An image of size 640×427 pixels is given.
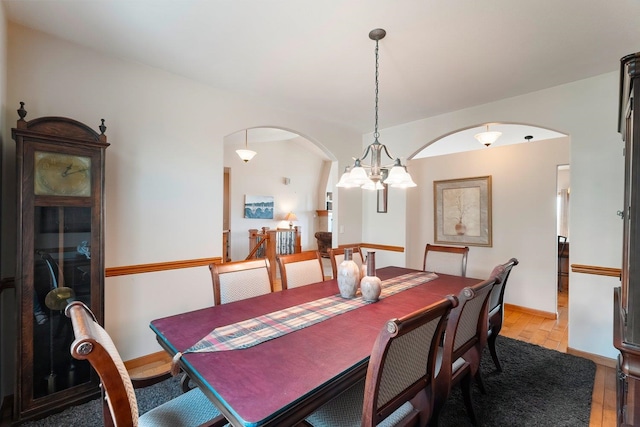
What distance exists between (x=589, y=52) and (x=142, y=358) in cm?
455

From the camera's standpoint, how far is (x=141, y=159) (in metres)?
2.54

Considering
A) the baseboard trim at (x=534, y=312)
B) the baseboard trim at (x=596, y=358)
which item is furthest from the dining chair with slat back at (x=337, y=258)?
the baseboard trim at (x=534, y=312)

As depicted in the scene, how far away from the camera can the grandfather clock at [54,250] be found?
1809 millimetres

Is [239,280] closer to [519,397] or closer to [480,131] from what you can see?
[519,397]

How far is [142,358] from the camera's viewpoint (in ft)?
8.43

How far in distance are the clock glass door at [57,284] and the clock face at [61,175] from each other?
116mm

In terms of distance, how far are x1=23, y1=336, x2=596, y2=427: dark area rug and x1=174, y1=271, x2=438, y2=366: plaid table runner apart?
978 millimetres

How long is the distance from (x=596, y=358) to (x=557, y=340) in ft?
1.44

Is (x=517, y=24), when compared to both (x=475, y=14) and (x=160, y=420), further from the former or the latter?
(x=160, y=420)

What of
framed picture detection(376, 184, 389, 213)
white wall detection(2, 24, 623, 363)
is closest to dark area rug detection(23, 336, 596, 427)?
white wall detection(2, 24, 623, 363)

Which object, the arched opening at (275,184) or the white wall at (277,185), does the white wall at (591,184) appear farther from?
the white wall at (277,185)

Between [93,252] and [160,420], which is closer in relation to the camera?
[160,420]

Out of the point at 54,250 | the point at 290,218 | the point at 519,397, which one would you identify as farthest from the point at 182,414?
the point at 290,218

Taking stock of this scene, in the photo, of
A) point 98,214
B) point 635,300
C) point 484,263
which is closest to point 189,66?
point 98,214
